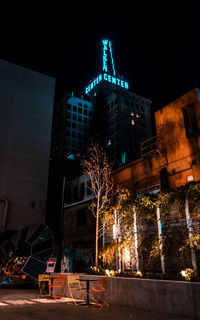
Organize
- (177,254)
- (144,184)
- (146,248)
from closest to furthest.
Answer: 1. (177,254)
2. (146,248)
3. (144,184)

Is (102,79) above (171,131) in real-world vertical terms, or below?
above

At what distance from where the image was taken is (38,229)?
701 inches

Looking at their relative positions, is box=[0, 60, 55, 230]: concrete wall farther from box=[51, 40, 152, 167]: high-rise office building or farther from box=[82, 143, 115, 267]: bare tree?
box=[51, 40, 152, 167]: high-rise office building

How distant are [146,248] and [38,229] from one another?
34.0 feet

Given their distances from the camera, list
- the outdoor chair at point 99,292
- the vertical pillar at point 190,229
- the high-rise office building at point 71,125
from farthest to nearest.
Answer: the high-rise office building at point 71,125, the outdoor chair at point 99,292, the vertical pillar at point 190,229

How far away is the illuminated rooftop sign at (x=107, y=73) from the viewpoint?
3654 inches

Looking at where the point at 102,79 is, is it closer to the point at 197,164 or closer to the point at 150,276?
the point at 197,164

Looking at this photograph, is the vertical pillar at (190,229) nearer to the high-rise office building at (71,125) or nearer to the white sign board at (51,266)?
the white sign board at (51,266)

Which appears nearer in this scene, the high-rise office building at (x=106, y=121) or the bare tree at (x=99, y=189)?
the bare tree at (x=99, y=189)

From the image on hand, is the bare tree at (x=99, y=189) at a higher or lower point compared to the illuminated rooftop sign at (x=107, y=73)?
lower

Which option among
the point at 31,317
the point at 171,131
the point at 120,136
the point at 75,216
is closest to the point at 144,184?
the point at 171,131

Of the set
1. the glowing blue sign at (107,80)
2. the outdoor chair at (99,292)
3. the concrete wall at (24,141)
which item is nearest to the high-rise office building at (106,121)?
the glowing blue sign at (107,80)

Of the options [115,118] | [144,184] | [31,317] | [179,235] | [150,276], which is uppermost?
[115,118]

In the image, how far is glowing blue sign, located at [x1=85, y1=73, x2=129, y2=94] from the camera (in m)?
92.2
